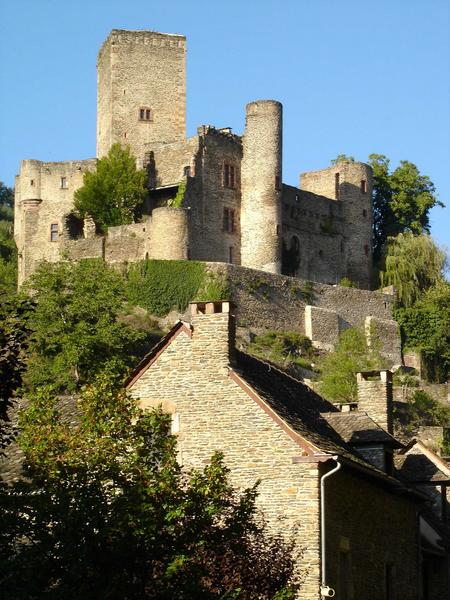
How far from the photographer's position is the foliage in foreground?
2167 centimetres

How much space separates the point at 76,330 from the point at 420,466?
26.0m

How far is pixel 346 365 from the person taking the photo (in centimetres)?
7038

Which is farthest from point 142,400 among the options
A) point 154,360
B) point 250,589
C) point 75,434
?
point 250,589

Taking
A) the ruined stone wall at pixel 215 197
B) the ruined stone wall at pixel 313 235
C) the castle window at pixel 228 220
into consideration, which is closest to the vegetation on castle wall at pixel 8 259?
the ruined stone wall at pixel 215 197

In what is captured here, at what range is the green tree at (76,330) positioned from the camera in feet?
193

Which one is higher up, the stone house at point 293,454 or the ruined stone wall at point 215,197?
the ruined stone wall at point 215,197

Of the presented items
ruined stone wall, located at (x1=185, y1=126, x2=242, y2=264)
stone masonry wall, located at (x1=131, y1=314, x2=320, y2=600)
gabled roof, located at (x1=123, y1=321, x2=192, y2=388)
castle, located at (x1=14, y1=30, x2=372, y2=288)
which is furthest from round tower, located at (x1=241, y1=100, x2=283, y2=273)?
stone masonry wall, located at (x1=131, y1=314, x2=320, y2=600)

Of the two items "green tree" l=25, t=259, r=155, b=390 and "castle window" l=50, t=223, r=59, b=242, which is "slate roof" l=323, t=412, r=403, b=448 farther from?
"castle window" l=50, t=223, r=59, b=242

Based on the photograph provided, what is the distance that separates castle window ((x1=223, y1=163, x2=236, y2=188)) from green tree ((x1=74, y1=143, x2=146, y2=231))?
413cm

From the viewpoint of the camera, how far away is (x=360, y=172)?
289ft

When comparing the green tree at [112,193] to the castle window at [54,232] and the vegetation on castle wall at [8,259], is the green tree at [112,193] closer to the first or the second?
the castle window at [54,232]

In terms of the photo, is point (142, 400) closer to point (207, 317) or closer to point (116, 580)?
point (207, 317)

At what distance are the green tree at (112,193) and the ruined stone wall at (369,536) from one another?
46895 millimetres

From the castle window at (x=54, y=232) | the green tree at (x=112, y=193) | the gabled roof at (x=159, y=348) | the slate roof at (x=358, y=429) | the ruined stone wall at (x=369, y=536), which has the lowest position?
the ruined stone wall at (x=369, y=536)
